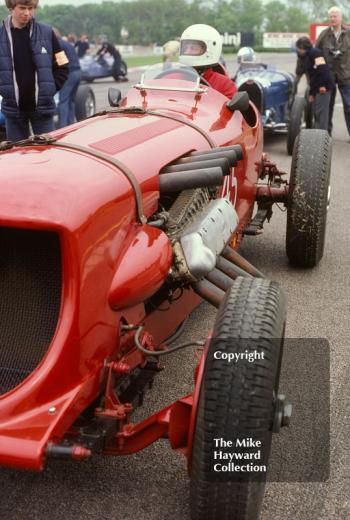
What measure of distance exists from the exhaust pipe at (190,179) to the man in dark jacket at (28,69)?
Answer: 9.59 feet

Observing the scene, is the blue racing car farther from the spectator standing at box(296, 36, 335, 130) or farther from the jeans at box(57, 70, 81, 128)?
the jeans at box(57, 70, 81, 128)

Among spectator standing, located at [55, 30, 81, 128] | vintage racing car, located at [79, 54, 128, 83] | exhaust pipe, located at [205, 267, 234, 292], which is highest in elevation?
exhaust pipe, located at [205, 267, 234, 292]

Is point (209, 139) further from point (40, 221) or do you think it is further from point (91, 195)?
point (40, 221)

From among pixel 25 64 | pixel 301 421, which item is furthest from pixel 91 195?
pixel 25 64

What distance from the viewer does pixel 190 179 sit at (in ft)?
9.89

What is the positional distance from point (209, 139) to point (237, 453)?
207 centimetres

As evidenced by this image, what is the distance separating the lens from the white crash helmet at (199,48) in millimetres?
5207

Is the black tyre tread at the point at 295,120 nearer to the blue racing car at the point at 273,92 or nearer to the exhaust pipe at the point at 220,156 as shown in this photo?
the blue racing car at the point at 273,92

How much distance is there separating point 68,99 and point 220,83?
5571mm

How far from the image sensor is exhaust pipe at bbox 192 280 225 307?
3101mm

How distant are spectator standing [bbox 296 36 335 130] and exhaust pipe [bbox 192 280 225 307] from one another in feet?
26.0

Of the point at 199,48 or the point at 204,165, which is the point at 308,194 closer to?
the point at 199,48

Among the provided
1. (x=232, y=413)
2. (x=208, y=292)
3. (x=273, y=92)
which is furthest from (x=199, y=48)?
(x=273, y=92)

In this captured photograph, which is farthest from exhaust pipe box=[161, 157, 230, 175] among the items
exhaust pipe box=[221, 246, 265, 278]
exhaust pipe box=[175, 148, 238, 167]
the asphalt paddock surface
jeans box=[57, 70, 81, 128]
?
jeans box=[57, 70, 81, 128]
